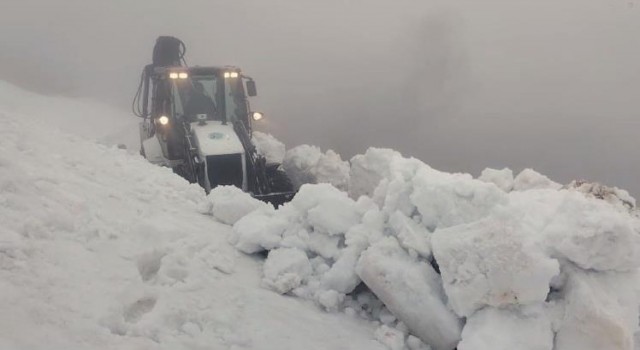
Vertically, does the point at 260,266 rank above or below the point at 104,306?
below

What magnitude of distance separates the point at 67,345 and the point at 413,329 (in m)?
2.25

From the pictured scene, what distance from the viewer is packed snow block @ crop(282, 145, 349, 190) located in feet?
42.7

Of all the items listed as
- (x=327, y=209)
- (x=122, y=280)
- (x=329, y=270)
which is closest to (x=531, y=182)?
(x=327, y=209)

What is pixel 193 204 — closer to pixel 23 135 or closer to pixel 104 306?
pixel 23 135

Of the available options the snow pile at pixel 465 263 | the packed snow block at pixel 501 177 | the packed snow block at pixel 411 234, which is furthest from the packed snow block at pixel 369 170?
the packed snow block at pixel 411 234

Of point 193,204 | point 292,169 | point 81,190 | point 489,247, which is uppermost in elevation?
point 489,247

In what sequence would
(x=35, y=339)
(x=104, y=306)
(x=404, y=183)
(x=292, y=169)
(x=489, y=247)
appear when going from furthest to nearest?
(x=292, y=169) < (x=404, y=183) < (x=489, y=247) < (x=104, y=306) < (x=35, y=339)

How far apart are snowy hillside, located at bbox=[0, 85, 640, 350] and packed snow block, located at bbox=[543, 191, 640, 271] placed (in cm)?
1

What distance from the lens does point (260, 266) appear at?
15.2 feet

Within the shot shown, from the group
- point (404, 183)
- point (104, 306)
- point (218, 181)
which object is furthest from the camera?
point (218, 181)

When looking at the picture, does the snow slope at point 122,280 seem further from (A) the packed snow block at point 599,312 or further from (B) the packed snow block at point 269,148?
(B) the packed snow block at point 269,148

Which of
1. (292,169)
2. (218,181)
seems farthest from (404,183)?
(292,169)

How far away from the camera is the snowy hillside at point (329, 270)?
3.28 metres

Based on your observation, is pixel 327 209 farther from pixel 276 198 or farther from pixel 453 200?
pixel 276 198
